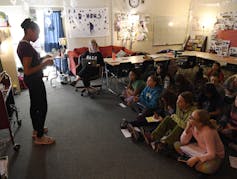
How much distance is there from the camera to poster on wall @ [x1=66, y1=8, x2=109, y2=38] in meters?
5.57

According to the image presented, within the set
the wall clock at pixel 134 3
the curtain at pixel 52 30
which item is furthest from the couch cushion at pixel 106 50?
the wall clock at pixel 134 3

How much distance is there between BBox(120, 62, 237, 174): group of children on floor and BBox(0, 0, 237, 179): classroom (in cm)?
1

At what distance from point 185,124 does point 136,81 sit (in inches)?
62.1

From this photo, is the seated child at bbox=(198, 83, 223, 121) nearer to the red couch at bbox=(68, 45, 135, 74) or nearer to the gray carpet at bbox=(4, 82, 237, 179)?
the gray carpet at bbox=(4, 82, 237, 179)

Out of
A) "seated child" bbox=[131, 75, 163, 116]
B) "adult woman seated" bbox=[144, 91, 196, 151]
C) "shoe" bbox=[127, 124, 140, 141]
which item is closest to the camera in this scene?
"adult woman seated" bbox=[144, 91, 196, 151]

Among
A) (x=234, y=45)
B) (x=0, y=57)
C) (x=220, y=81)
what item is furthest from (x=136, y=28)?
(x=0, y=57)

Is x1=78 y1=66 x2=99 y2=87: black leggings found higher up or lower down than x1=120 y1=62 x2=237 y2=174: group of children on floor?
higher up

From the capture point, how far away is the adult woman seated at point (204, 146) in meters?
1.96

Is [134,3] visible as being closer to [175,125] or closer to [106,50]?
[106,50]

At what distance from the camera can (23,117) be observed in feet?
10.9

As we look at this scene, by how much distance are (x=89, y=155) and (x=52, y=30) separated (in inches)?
171

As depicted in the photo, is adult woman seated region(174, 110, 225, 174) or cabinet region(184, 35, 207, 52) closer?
adult woman seated region(174, 110, 225, 174)

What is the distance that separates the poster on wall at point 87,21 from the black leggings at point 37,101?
3.74 meters

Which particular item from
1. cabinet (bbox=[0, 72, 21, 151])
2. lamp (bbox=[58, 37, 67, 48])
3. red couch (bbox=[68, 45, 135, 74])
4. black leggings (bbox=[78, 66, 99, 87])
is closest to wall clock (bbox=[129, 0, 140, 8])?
red couch (bbox=[68, 45, 135, 74])
